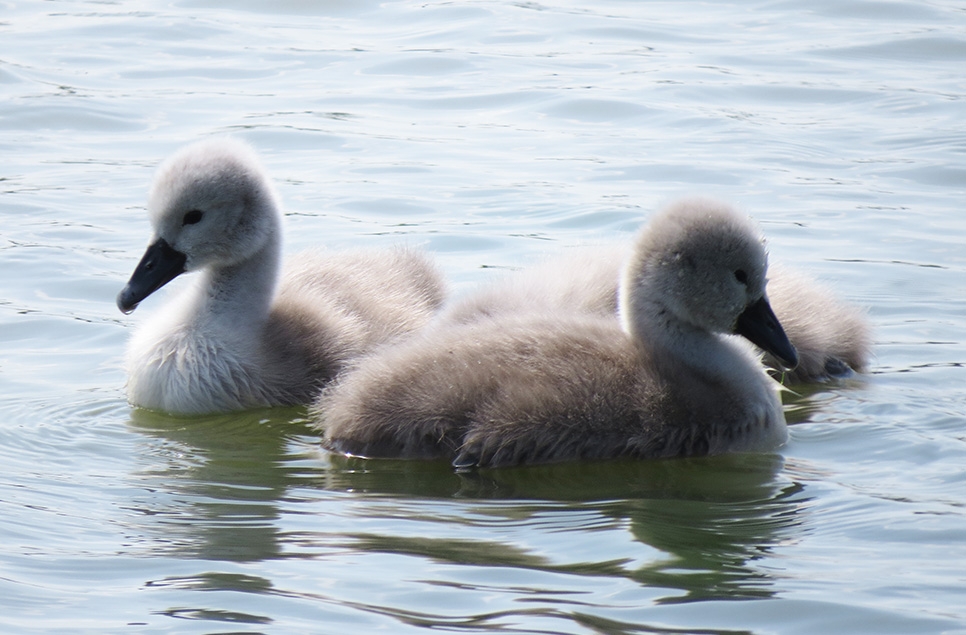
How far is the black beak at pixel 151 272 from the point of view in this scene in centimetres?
709

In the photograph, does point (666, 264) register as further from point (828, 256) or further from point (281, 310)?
point (828, 256)

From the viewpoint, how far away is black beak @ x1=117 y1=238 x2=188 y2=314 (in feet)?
23.2

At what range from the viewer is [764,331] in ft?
21.1

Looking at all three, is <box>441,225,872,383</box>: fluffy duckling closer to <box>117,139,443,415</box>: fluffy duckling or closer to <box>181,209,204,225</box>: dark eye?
<box>117,139,443,415</box>: fluffy duckling

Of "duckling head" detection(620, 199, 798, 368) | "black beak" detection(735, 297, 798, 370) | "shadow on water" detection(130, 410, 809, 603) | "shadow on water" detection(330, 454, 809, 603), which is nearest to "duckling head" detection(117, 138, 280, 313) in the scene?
"shadow on water" detection(130, 410, 809, 603)

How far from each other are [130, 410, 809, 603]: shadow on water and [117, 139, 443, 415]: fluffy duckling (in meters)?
0.43

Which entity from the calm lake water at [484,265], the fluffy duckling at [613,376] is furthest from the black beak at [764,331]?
the calm lake water at [484,265]

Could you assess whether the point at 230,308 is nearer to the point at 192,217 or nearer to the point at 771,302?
the point at 192,217

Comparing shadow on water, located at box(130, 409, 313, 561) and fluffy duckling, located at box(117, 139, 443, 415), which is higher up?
fluffy duckling, located at box(117, 139, 443, 415)

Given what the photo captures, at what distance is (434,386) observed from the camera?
19.6 ft

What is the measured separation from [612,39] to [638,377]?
8.53 metres

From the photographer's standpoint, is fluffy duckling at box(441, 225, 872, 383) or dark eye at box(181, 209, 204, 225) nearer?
fluffy duckling at box(441, 225, 872, 383)

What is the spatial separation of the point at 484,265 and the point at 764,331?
9.12 ft

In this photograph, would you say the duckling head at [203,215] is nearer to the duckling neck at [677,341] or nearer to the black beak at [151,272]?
the black beak at [151,272]
